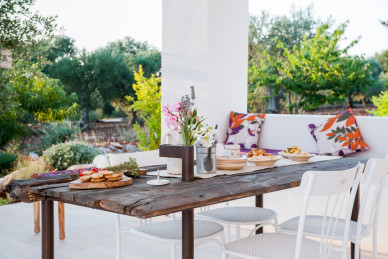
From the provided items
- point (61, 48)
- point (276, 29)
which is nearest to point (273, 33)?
point (276, 29)

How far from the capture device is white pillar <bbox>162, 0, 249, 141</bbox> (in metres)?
5.16

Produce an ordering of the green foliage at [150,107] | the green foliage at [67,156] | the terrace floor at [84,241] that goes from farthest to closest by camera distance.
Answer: the green foliage at [150,107] → the green foliage at [67,156] → the terrace floor at [84,241]

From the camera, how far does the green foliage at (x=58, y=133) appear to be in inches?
289

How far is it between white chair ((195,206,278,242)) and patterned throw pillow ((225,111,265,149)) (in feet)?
6.93

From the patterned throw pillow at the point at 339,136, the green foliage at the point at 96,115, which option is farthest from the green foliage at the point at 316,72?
the patterned throw pillow at the point at 339,136

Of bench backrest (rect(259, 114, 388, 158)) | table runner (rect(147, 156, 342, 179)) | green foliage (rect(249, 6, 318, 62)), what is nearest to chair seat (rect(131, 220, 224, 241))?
table runner (rect(147, 156, 342, 179))

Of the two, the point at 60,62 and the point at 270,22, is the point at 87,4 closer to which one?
the point at 60,62

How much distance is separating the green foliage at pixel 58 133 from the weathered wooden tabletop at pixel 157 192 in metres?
5.32

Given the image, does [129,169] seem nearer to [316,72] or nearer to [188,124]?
[188,124]

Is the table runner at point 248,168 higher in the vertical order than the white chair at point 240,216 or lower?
higher

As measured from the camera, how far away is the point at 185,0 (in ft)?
17.3

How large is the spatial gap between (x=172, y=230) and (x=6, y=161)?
5.12 metres

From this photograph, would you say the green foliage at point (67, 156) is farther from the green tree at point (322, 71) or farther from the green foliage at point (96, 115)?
the green tree at point (322, 71)

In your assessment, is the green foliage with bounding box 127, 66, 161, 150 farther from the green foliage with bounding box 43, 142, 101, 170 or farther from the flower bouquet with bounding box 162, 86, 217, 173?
the flower bouquet with bounding box 162, 86, 217, 173
